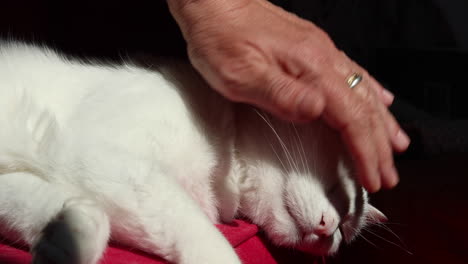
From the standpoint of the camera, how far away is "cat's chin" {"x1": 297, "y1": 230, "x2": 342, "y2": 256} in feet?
2.97

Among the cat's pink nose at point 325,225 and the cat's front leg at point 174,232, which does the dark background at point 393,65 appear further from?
the cat's front leg at point 174,232

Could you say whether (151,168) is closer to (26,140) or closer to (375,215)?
(26,140)

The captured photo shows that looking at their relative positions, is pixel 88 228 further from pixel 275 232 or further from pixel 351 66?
pixel 351 66

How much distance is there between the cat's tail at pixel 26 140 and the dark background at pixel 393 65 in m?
0.28

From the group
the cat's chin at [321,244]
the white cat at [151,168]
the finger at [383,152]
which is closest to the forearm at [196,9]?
the white cat at [151,168]

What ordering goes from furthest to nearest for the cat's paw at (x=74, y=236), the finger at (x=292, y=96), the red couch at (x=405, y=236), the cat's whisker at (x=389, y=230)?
the cat's whisker at (x=389, y=230)
the red couch at (x=405, y=236)
the finger at (x=292, y=96)
the cat's paw at (x=74, y=236)

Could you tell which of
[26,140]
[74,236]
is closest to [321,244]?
[74,236]

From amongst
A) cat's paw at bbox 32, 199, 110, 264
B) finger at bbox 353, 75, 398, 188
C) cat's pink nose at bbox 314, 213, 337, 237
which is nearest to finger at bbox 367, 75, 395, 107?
finger at bbox 353, 75, 398, 188

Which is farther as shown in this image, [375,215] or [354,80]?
[375,215]

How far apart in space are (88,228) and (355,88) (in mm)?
521

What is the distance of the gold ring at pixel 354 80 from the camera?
0.82 meters

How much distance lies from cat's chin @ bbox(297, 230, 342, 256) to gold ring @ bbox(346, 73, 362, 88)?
0.31m

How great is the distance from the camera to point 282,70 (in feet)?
2.54

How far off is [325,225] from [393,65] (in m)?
1.54
